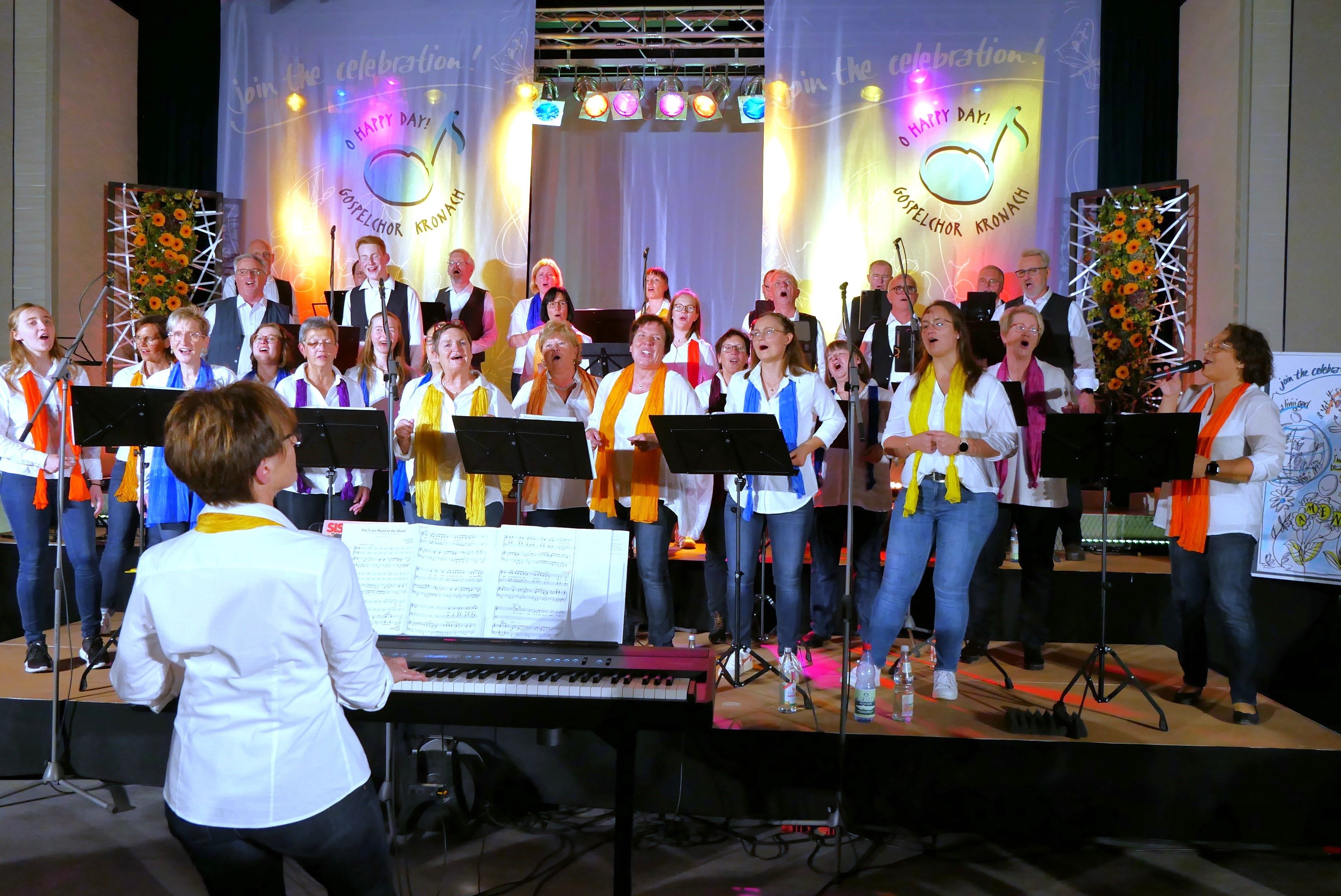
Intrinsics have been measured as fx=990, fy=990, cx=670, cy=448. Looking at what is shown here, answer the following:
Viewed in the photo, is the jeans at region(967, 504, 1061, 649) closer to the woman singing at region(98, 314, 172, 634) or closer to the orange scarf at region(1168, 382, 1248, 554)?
the orange scarf at region(1168, 382, 1248, 554)

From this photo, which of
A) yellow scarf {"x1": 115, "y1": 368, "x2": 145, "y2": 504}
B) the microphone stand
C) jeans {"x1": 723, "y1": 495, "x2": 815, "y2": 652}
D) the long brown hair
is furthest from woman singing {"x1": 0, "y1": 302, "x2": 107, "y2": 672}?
the long brown hair

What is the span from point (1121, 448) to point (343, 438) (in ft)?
10.4

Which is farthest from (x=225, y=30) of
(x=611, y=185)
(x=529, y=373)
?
(x=529, y=373)

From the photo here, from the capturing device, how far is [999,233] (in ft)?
25.6

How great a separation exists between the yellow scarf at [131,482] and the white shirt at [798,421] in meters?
2.78

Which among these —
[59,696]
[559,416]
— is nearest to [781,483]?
[559,416]

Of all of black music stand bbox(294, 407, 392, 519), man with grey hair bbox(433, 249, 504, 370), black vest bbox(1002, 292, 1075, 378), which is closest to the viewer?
black music stand bbox(294, 407, 392, 519)

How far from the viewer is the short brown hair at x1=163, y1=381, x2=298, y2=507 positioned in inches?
65.7

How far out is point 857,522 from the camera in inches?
198

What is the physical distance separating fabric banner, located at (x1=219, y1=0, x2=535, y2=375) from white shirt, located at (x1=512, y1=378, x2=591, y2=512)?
350 centimetres

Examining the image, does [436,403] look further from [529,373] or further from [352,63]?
[352,63]

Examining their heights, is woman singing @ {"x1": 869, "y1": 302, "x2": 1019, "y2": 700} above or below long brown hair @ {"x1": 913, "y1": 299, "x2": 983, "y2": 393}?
below

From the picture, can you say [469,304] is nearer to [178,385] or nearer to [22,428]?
[178,385]

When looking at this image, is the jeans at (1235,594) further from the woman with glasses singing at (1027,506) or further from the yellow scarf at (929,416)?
the yellow scarf at (929,416)
